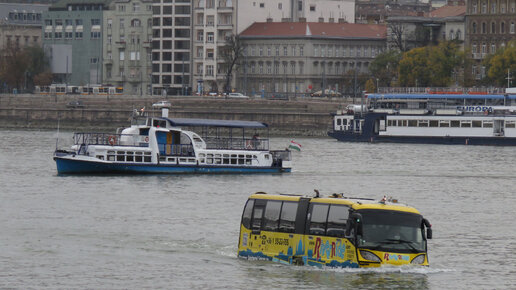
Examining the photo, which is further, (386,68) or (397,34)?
(397,34)

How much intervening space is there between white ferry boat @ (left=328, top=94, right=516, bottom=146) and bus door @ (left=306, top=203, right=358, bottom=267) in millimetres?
92018

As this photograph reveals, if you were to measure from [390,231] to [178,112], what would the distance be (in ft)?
392

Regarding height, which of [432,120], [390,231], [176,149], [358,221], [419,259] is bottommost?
[419,259]

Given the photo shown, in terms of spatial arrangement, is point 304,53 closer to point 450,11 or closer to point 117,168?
point 450,11

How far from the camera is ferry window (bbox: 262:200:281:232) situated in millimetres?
39562

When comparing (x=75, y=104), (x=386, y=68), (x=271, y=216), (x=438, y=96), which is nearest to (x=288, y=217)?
(x=271, y=216)

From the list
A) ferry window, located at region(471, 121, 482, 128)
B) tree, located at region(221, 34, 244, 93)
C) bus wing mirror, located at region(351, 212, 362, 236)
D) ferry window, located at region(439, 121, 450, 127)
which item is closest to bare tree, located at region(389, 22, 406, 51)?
tree, located at region(221, 34, 244, 93)

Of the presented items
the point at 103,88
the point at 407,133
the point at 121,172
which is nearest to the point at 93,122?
the point at 103,88

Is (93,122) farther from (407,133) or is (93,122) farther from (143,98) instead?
(407,133)

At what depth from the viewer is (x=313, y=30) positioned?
188500 mm

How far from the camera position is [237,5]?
7515 inches

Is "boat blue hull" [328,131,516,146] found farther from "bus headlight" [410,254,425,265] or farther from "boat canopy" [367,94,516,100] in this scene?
"bus headlight" [410,254,425,265]

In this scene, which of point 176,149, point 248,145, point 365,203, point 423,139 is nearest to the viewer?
point 365,203

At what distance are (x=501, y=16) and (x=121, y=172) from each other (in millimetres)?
103400
